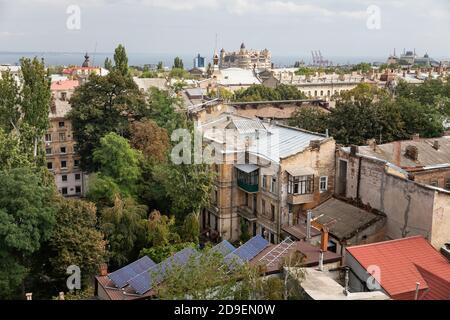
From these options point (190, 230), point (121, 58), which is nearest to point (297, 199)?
point (190, 230)

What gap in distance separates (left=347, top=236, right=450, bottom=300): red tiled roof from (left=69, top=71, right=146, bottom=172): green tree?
23.3 m

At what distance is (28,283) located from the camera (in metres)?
24.4

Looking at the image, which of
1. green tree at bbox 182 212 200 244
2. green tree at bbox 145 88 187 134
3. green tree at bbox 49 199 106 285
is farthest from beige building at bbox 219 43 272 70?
green tree at bbox 49 199 106 285

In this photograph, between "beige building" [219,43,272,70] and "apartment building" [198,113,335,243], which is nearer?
"apartment building" [198,113,335,243]

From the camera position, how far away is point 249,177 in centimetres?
2992

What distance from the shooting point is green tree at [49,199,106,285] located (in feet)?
75.6

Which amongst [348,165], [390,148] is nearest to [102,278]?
[348,165]

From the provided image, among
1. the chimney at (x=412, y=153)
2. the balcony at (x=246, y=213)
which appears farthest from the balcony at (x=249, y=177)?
the chimney at (x=412, y=153)

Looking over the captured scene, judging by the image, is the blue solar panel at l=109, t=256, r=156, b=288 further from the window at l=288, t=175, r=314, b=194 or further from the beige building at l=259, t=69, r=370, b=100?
the beige building at l=259, t=69, r=370, b=100

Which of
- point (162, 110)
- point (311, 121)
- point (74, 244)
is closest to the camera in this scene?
point (74, 244)

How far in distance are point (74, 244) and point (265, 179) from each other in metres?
11.4

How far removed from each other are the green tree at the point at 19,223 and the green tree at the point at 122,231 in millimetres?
3819

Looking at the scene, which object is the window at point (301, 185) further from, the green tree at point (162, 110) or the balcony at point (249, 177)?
the green tree at point (162, 110)

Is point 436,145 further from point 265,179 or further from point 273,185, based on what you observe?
point 265,179
